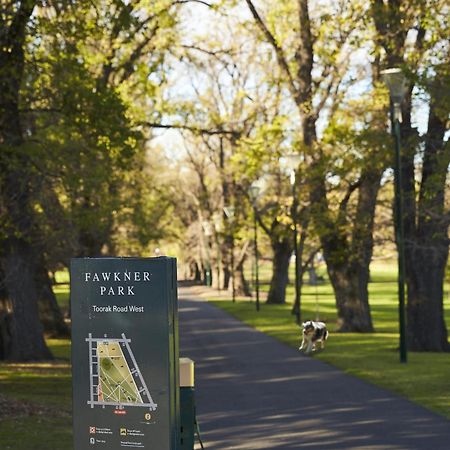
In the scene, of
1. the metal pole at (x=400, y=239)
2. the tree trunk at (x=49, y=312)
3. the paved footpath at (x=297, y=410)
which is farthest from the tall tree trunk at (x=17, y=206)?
the metal pole at (x=400, y=239)

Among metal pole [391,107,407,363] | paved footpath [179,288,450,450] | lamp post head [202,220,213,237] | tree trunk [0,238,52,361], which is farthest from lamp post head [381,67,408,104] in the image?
lamp post head [202,220,213,237]

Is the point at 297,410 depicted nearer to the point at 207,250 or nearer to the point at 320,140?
the point at 320,140

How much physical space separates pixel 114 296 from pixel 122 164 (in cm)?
1565

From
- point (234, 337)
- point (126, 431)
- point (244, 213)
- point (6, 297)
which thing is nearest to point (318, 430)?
point (126, 431)

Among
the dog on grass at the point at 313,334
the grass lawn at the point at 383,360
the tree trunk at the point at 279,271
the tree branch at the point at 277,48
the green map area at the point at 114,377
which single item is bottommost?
the grass lawn at the point at 383,360

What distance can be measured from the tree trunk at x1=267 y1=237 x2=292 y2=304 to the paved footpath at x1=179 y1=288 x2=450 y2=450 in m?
37.1

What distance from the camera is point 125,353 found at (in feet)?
28.0

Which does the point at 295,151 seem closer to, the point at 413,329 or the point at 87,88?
the point at 413,329

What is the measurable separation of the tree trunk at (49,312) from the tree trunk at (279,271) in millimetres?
28653

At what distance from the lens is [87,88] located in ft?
74.7

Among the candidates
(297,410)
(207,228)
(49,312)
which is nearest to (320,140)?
(49,312)

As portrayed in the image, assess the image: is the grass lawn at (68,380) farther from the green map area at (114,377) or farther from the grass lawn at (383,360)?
the green map area at (114,377)

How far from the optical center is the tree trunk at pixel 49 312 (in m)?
34.3

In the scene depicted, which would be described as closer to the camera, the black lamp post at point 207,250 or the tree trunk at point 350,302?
the tree trunk at point 350,302
